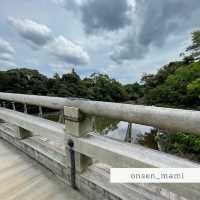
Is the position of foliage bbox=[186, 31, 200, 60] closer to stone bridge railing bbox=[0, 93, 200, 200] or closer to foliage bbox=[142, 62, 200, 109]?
foliage bbox=[142, 62, 200, 109]

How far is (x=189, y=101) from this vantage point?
7.24 m

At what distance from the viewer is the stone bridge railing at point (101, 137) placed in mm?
865

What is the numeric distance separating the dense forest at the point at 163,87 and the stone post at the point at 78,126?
32.9 inches

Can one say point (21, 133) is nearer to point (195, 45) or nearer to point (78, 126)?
point (78, 126)

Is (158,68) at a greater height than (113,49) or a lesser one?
lesser

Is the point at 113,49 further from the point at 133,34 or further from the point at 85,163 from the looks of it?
the point at 85,163

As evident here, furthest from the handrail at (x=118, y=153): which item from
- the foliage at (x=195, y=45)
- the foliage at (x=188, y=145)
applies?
the foliage at (x=195, y=45)

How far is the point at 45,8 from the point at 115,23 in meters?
2.28

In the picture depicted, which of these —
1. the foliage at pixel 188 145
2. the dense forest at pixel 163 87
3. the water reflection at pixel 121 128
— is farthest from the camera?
the dense forest at pixel 163 87

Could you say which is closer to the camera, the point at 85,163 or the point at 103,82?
the point at 85,163

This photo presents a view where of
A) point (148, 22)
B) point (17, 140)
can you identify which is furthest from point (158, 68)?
point (17, 140)

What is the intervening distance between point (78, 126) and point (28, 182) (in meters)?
Answer: 0.91

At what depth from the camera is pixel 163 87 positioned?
859cm

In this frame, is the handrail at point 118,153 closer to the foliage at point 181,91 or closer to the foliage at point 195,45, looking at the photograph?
the foliage at point 181,91
